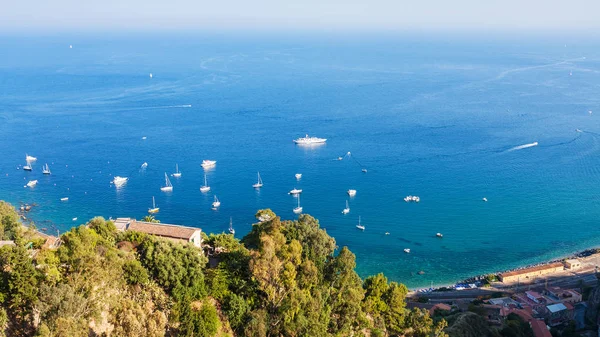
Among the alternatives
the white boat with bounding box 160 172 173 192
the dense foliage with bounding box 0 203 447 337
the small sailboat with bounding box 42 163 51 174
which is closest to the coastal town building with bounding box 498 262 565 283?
the dense foliage with bounding box 0 203 447 337

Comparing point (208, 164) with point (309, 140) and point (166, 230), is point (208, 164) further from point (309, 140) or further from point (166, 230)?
point (166, 230)

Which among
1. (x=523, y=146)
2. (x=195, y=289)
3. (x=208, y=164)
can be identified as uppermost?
(x=523, y=146)

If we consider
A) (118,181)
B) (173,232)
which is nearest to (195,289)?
(173,232)

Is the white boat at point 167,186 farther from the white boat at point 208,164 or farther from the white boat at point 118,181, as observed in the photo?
the white boat at point 208,164

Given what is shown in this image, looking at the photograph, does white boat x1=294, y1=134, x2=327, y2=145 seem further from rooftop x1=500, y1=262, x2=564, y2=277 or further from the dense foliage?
the dense foliage

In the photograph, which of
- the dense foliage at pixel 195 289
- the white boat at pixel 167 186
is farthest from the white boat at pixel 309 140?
the dense foliage at pixel 195 289

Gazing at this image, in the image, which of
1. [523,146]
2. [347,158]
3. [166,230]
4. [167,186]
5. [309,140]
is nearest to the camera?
[166,230]

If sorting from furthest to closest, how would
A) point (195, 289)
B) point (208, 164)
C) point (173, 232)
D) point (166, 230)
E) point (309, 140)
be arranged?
point (309, 140)
point (208, 164)
point (166, 230)
point (173, 232)
point (195, 289)

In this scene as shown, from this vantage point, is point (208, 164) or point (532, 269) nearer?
point (532, 269)
